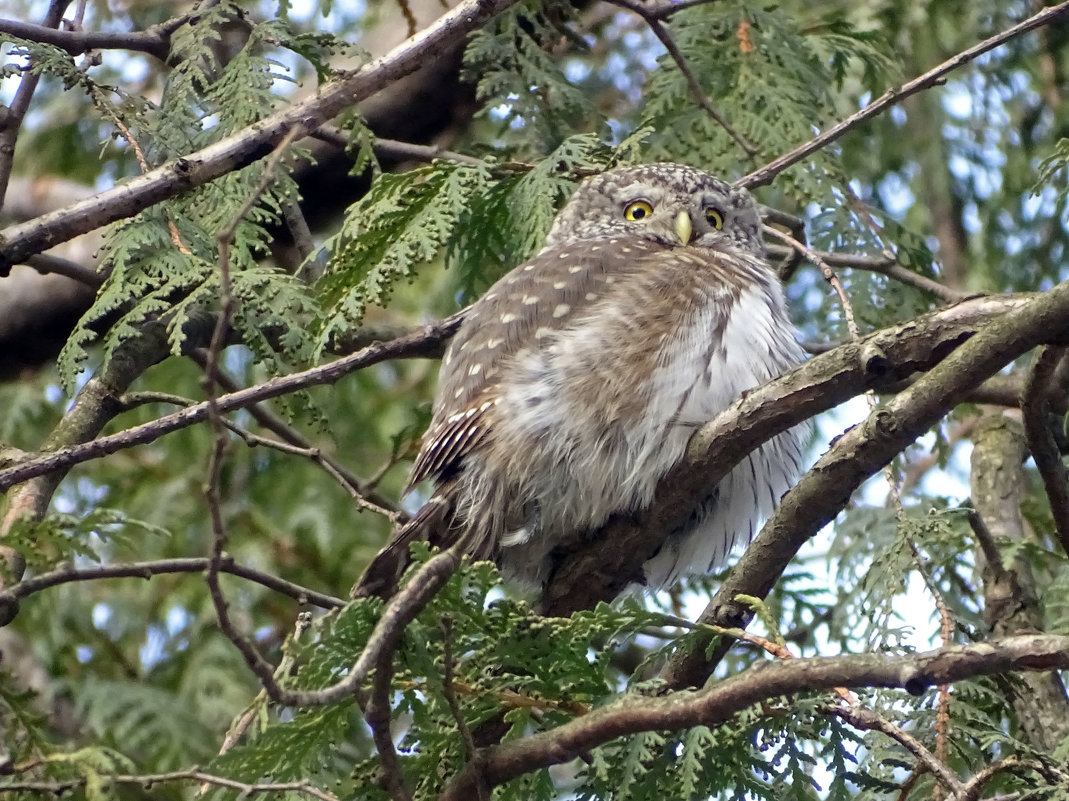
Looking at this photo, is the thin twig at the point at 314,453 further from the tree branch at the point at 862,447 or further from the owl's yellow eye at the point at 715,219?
the owl's yellow eye at the point at 715,219

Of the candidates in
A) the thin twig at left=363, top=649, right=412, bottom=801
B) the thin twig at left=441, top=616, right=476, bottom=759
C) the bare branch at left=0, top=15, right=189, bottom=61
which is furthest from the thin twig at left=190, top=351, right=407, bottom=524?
the thin twig at left=363, top=649, right=412, bottom=801

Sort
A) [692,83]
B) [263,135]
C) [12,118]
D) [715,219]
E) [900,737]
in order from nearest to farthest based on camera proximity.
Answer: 1. [900,737]
2. [263,135]
3. [12,118]
4. [692,83]
5. [715,219]

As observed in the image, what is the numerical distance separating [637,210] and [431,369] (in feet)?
8.91

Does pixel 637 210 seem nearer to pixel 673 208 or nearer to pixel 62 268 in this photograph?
pixel 673 208

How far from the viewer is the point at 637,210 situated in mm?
4262

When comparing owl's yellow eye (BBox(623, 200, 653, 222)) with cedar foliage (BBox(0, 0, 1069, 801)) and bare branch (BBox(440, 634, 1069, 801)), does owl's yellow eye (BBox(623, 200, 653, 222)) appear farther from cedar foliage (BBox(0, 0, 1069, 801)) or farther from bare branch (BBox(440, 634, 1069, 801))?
bare branch (BBox(440, 634, 1069, 801))

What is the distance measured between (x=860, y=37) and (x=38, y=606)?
13.2 ft

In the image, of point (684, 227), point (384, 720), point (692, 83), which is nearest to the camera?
point (384, 720)

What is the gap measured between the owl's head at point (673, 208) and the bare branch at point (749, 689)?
214cm

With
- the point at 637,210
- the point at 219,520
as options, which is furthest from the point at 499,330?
the point at 219,520

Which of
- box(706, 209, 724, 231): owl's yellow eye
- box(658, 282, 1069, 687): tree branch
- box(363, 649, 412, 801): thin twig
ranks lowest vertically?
box(363, 649, 412, 801): thin twig

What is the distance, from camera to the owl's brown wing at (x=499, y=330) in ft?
10.8

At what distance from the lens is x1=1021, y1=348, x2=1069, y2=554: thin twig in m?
2.51

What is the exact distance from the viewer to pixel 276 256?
16.0 ft
